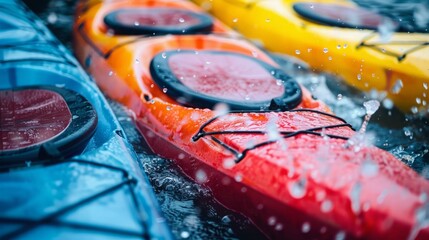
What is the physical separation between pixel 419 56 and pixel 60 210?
2231mm

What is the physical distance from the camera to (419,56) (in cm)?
265

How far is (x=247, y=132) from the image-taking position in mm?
1857

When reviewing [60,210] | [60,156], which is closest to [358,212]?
[60,210]

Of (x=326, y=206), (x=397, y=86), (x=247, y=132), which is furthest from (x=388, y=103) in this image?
(x=326, y=206)

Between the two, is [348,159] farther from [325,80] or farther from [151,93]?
[325,80]

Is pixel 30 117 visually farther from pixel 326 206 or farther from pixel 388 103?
pixel 388 103

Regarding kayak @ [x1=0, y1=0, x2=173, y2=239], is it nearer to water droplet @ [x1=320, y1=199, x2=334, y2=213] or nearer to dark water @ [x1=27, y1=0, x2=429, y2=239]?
dark water @ [x1=27, y1=0, x2=429, y2=239]

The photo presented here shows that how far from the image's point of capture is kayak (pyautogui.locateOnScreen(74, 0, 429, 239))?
4.72 ft

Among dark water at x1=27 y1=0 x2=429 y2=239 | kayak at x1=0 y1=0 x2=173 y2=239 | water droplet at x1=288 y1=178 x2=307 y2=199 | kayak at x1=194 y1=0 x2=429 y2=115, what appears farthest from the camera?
kayak at x1=194 y1=0 x2=429 y2=115

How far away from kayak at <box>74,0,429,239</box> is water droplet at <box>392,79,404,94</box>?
2.14 ft

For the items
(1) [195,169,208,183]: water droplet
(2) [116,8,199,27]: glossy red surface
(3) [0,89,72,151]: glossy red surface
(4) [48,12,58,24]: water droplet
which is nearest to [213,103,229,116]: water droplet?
(1) [195,169,208,183]: water droplet

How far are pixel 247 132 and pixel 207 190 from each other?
339 millimetres

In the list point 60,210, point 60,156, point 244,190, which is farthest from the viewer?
point 244,190

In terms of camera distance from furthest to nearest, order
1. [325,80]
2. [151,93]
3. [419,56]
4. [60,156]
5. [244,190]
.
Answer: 1. [325,80]
2. [419,56]
3. [151,93]
4. [244,190]
5. [60,156]
